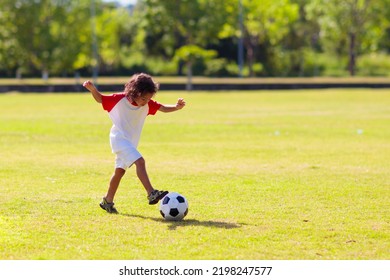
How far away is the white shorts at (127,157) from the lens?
971 centimetres

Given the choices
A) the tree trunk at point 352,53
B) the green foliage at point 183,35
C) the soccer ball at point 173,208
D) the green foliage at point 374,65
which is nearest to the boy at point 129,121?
the soccer ball at point 173,208

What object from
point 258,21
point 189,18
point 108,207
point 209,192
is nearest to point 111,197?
point 108,207

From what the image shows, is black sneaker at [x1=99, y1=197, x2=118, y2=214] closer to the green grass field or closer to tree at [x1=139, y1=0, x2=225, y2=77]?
the green grass field

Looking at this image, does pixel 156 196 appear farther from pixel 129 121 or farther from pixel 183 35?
pixel 183 35

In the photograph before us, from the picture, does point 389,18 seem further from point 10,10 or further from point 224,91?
point 10,10

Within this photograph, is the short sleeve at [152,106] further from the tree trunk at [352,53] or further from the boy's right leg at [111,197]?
the tree trunk at [352,53]

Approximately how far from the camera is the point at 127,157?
32.0 ft

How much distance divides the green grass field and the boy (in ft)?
1.03

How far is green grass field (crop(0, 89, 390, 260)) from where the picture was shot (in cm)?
795

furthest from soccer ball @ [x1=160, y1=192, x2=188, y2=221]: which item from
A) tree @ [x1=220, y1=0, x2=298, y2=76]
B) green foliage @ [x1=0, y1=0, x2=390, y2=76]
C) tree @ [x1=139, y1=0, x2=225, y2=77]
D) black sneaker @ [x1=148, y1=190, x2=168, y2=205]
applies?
tree @ [x1=220, y1=0, x2=298, y2=76]

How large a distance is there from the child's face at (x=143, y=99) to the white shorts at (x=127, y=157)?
0.54 m

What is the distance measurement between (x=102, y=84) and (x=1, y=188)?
3894 centimetres

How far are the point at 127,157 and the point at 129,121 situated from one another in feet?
1.45

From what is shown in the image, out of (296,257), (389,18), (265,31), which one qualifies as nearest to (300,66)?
(265,31)
